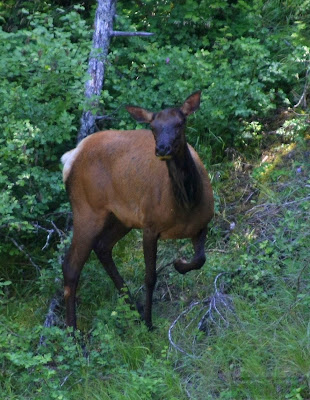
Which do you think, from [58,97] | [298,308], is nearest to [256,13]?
[58,97]

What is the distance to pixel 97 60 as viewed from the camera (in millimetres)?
8852

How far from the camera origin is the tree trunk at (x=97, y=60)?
8883 millimetres

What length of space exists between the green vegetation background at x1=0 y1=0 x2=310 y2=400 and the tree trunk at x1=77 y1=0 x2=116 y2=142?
175 millimetres

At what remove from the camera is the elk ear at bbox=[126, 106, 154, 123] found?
23.9 feet

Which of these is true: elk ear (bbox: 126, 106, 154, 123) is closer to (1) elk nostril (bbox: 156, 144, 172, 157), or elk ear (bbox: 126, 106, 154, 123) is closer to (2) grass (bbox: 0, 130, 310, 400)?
(1) elk nostril (bbox: 156, 144, 172, 157)

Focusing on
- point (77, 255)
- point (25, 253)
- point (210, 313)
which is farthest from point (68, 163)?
point (210, 313)

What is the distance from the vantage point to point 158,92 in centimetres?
928

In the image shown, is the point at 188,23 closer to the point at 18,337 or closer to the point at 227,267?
the point at 227,267

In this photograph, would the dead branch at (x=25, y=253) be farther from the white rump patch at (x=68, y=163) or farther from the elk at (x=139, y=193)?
the white rump patch at (x=68, y=163)

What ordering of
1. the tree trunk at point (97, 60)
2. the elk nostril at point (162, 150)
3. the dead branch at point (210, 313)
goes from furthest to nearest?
the tree trunk at point (97, 60), the dead branch at point (210, 313), the elk nostril at point (162, 150)

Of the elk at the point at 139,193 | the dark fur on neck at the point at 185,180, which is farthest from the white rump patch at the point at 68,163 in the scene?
the dark fur on neck at the point at 185,180

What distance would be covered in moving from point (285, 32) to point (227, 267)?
3845 mm

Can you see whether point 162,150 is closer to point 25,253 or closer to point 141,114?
point 141,114

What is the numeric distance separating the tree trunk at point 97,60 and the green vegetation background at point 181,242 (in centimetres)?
17
